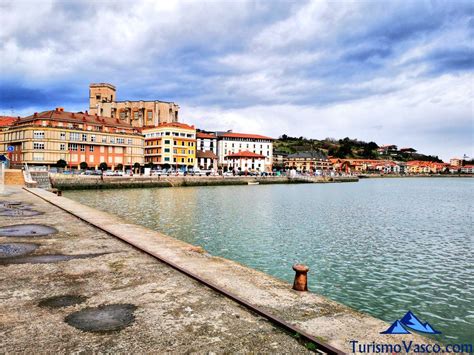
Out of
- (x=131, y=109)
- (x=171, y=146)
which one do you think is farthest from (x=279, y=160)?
(x=171, y=146)

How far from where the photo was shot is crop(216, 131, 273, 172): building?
145238mm

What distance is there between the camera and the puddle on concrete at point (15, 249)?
11547mm

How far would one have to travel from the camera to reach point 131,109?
442 ft

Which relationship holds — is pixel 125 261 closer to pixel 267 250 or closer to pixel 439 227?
pixel 267 250

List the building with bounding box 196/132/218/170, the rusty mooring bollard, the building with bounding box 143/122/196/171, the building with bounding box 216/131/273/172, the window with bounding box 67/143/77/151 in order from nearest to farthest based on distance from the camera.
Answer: the rusty mooring bollard, the window with bounding box 67/143/77/151, the building with bounding box 143/122/196/171, the building with bounding box 196/132/218/170, the building with bounding box 216/131/273/172

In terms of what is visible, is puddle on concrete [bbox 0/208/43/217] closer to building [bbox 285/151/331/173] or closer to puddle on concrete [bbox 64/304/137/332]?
puddle on concrete [bbox 64/304/137/332]

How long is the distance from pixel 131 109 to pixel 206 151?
107 ft

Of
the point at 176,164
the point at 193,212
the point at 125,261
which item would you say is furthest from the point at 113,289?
the point at 176,164

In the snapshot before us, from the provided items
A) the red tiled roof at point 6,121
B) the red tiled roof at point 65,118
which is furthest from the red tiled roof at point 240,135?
the red tiled roof at point 6,121

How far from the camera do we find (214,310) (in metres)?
7.04

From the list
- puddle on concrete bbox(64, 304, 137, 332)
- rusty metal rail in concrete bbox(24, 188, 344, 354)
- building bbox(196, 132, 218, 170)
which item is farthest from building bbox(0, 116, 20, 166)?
puddle on concrete bbox(64, 304, 137, 332)

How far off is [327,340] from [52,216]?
19.1 m

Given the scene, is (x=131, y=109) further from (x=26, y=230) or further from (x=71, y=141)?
(x=26, y=230)

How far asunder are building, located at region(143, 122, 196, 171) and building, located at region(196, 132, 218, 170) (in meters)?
12.2
